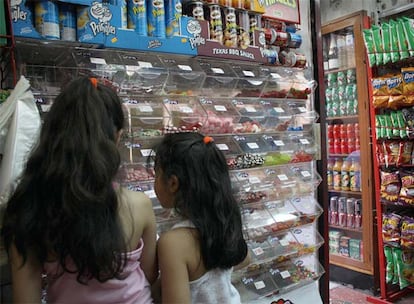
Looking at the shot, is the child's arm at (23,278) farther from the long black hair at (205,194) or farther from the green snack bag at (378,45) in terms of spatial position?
the green snack bag at (378,45)

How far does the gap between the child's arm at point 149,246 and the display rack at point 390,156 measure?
103 inches

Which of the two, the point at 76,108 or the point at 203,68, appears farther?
the point at 203,68

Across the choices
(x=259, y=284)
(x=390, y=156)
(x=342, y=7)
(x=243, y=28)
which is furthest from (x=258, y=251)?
(x=342, y=7)

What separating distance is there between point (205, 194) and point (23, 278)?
0.61 m

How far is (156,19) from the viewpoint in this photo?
2.04 metres

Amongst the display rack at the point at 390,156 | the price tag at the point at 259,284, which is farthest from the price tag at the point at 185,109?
the display rack at the point at 390,156

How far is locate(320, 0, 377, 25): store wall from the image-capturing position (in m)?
3.80

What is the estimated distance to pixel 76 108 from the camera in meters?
1.17

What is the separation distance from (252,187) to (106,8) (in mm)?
1269

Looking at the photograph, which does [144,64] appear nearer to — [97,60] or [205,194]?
[97,60]

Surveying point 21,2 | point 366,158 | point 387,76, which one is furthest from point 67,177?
point 366,158

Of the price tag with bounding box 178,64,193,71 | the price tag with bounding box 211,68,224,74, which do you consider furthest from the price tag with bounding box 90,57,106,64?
the price tag with bounding box 211,68,224,74

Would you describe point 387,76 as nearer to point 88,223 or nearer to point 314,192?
point 314,192

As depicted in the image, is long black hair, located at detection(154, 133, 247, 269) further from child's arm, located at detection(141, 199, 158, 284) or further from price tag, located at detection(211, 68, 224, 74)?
price tag, located at detection(211, 68, 224, 74)
